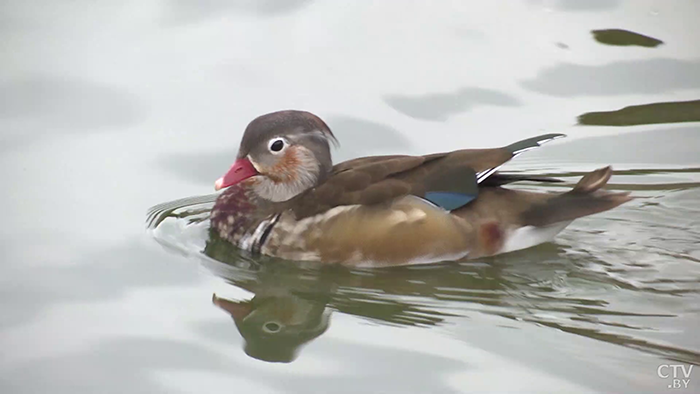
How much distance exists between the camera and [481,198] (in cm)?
640

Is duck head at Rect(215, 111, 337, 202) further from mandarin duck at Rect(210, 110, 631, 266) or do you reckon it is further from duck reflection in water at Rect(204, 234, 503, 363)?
duck reflection in water at Rect(204, 234, 503, 363)

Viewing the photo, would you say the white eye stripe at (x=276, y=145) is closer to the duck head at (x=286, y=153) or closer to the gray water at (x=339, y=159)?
the duck head at (x=286, y=153)

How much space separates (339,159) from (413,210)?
62.6 inches

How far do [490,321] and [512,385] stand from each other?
24.4 inches

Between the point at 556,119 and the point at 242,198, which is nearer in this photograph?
the point at 242,198

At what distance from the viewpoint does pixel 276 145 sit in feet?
21.7

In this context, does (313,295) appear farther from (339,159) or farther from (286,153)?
(339,159)

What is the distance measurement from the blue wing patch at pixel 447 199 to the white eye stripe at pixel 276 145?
0.91m

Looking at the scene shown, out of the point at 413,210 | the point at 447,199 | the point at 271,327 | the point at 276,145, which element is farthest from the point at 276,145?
the point at 271,327

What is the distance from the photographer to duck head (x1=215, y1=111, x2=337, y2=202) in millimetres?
6594

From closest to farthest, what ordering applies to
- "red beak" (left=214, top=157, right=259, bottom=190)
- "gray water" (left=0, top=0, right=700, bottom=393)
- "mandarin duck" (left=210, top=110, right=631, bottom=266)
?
"gray water" (left=0, top=0, right=700, bottom=393) → "mandarin duck" (left=210, top=110, right=631, bottom=266) → "red beak" (left=214, top=157, right=259, bottom=190)

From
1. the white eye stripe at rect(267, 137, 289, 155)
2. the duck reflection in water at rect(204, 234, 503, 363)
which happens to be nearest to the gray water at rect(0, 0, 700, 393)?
the duck reflection in water at rect(204, 234, 503, 363)

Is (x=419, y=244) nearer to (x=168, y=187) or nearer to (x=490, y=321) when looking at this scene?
(x=490, y=321)

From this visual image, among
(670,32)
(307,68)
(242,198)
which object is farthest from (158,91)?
(670,32)
